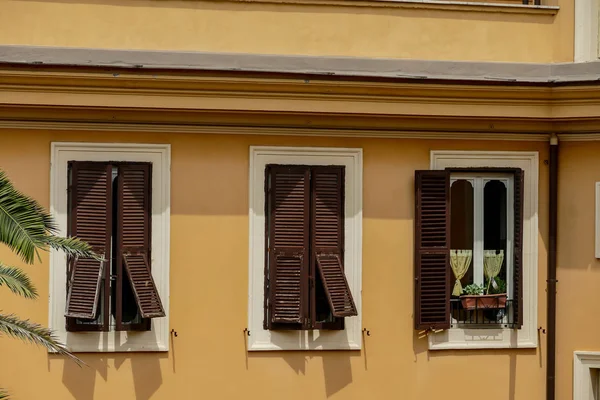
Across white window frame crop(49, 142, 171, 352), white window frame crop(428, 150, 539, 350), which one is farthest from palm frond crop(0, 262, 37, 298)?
white window frame crop(428, 150, 539, 350)

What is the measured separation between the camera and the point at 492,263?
34.2 ft

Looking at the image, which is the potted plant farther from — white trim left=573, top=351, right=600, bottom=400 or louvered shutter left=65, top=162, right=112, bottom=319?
louvered shutter left=65, top=162, right=112, bottom=319

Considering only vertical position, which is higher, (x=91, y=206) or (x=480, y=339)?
(x=91, y=206)

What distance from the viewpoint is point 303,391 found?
10.1 m

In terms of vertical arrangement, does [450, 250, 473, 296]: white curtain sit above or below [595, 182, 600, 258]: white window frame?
below

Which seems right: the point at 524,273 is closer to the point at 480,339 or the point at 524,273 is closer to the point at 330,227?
the point at 480,339

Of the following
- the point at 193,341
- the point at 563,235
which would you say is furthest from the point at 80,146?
the point at 563,235

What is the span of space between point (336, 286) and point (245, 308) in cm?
93

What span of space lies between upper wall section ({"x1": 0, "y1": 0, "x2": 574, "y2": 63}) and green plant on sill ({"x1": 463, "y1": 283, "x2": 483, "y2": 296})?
230 cm

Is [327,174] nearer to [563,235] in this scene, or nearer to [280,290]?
[280,290]

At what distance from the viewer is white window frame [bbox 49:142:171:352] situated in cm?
970

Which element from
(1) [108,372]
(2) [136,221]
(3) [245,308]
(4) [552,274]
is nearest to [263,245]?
(3) [245,308]

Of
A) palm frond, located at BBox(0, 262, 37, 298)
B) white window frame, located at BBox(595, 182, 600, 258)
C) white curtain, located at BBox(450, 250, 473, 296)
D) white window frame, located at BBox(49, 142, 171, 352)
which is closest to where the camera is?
palm frond, located at BBox(0, 262, 37, 298)

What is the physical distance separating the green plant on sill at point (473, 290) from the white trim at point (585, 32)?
8.24 feet
